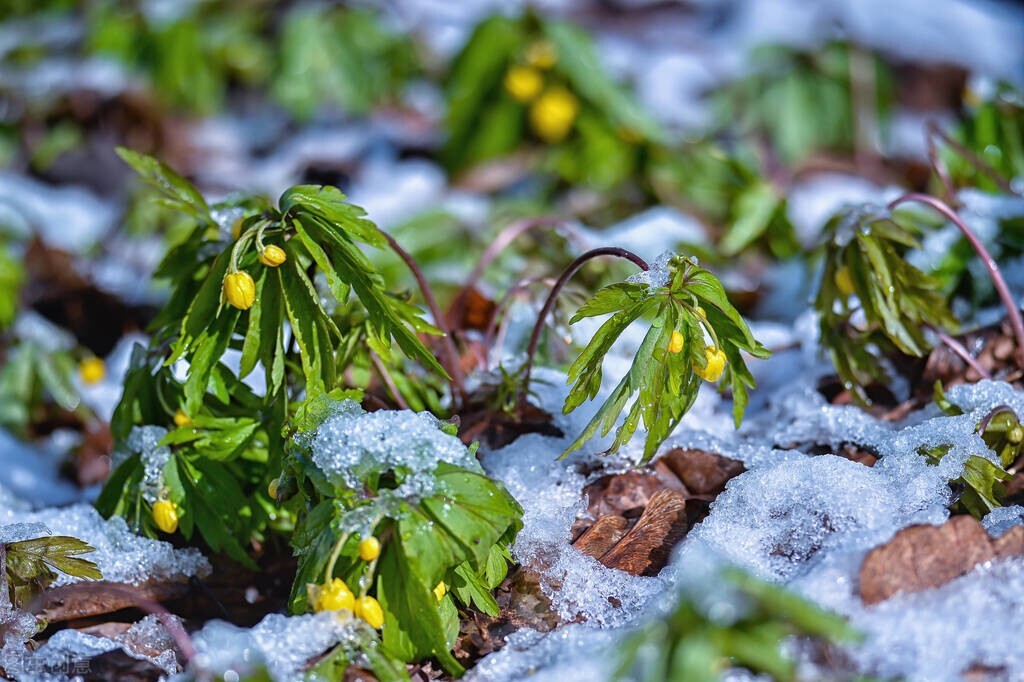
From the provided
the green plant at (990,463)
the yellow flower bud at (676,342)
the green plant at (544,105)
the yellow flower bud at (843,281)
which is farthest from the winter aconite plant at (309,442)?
the green plant at (544,105)

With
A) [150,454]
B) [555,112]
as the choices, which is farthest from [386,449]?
[555,112]

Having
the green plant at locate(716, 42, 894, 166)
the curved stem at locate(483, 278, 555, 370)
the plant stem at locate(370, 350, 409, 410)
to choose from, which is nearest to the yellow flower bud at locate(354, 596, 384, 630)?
the plant stem at locate(370, 350, 409, 410)

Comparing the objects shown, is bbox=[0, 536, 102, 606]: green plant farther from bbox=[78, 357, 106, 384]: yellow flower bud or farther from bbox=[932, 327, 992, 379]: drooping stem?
bbox=[932, 327, 992, 379]: drooping stem

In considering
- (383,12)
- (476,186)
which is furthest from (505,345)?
(383,12)

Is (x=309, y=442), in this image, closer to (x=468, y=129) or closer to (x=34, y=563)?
(x=34, y=563)

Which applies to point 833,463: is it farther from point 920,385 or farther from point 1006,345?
point 1006,345

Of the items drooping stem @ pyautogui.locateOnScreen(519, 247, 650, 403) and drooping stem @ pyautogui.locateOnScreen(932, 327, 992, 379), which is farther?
drooping stem @ pyautogui.locateOnScreen(932, 327, 992, 379)

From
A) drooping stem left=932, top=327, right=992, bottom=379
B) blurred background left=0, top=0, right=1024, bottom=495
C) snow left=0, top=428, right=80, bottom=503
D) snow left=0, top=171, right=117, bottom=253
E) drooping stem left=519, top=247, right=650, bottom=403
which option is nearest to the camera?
drooping stem left=519, top=247, right=650, bottom=403
